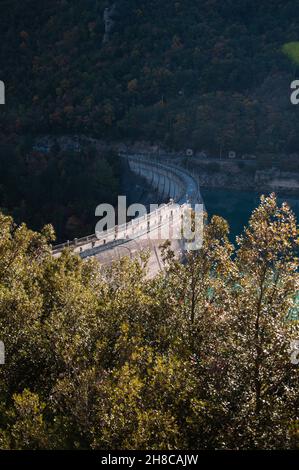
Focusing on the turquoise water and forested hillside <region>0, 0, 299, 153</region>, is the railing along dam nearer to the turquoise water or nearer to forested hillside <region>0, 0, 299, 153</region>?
the turquoise water

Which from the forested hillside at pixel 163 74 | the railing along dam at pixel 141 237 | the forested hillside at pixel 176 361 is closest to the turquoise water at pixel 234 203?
the railing along dam at pixel 141 237

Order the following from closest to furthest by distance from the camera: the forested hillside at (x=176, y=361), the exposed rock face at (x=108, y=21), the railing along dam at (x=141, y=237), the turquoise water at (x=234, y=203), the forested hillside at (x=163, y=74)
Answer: the forested hillside at (x=176, y=361)
the railing along dam at (x=141, y=237)
the turquoise water at (x=234, y=203)
the forested hillside at (x=163, y=74)
the exposed rock face at (x=108, y=21)

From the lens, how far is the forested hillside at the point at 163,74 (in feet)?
308

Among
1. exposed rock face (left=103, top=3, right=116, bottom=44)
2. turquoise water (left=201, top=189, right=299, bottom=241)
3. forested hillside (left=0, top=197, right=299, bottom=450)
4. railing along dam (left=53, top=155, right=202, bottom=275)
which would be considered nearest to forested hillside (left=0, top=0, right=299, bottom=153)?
exposed rock face (left=103, top=3, right=116, bottom=44)

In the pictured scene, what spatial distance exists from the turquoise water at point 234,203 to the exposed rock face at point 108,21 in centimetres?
5991

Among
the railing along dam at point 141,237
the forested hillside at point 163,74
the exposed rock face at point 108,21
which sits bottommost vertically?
the railing along dam at point 141,237

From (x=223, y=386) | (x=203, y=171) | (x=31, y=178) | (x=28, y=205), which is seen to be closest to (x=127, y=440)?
(x=223, y=386)

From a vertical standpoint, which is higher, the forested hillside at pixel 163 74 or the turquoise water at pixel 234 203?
the forested hillside at pixel 163 74

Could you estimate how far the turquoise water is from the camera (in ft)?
233

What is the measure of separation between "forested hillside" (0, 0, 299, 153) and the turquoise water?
374 inches

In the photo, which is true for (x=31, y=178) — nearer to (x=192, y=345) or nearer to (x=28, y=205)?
(x=28, y=205)

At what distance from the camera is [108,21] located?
420ft

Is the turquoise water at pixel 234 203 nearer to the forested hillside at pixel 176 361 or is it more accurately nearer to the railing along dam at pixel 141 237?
the railing along dam at pixel 141 237

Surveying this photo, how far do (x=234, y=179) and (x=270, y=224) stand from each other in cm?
7598
